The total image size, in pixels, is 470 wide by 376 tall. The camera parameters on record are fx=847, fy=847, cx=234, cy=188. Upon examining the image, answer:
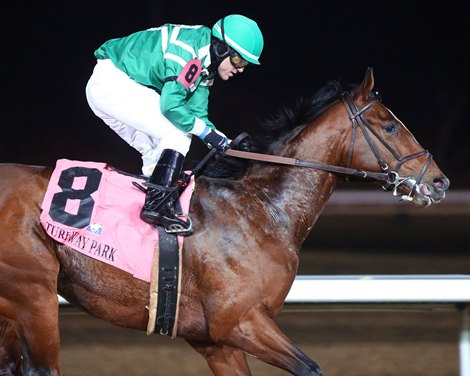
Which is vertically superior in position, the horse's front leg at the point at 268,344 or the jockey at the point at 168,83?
the jockey at the point at 168,83

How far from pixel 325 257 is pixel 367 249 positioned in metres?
0.81

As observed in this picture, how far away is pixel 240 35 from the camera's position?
371 cm

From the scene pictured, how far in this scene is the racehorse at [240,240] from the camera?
11.8ft

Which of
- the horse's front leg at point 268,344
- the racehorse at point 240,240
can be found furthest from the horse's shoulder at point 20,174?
the horse's front leg at point 268,344

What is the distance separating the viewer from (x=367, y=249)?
941 centimetres

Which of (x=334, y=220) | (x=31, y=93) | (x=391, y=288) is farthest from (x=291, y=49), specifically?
(x=391, y=288)

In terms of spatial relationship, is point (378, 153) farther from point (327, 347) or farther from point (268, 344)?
point (327, 347)

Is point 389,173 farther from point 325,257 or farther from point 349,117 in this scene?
point 325,257

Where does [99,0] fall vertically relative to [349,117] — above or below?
below

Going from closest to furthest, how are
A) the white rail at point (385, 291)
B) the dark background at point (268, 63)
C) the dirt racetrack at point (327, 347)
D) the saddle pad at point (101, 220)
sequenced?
the saddle pad at point (101, 220), the white rail at point (385, 291), the dirt racetrack at point (327, 347), the dark background at point (268, 63)

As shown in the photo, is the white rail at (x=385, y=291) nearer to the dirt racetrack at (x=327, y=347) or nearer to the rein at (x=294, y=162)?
the dirt racetrack at (x=327, y=347)

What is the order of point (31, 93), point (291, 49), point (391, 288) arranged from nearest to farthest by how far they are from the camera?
point (391, 288), point (31, 93), point (291, 49)

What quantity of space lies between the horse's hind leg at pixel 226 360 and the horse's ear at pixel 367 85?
131 cm

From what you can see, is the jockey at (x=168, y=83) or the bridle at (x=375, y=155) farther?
the bridle at (x=375, y=155)
